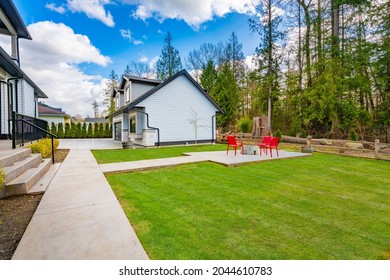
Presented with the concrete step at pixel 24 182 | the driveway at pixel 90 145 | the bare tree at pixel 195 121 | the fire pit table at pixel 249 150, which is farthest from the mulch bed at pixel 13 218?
the bare tree at pixel 195 121

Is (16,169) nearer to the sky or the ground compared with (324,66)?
nearer to the ground

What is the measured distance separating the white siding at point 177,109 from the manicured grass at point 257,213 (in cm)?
828

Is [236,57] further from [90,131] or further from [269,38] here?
[90,131]

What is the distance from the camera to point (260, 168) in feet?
22.4

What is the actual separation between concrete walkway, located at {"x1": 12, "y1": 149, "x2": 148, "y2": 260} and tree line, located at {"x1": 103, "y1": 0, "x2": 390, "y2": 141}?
1528 cm

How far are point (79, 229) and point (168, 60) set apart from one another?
29.0 metres

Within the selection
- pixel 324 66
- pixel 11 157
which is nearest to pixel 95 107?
pixel 324 66

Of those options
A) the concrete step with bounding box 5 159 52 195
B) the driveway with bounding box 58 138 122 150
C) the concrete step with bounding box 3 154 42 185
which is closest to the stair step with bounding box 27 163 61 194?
the concrete step with bounding box 5 159 52 195

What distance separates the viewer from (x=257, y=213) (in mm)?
3312

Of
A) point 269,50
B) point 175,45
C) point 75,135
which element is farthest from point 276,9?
point 75,135

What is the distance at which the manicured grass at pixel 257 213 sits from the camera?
2.32m

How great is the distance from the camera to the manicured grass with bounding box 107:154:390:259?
232cm

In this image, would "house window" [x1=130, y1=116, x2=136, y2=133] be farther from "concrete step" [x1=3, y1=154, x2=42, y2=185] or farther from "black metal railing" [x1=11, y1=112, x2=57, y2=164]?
"concrete step" [x1=3, y1=154, x2=42, y2=185]

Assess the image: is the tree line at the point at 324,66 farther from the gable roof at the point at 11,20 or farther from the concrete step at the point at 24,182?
the gable roof at the point at 11,20
